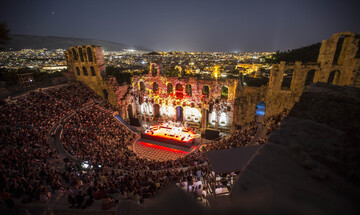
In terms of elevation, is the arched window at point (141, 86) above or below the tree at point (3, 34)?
below

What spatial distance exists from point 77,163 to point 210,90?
722 inches

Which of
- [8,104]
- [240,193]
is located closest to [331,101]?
[240,193]

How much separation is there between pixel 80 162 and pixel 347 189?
16.6 meters

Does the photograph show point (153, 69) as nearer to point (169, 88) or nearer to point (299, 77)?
point (169, 88)

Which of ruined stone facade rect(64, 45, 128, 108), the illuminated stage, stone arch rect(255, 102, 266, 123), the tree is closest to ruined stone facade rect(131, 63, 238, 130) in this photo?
ruined stone facade rect(64, 45, 128, 108)

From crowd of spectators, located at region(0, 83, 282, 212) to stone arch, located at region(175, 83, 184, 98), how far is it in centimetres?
960

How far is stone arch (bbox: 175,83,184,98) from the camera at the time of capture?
27566 mm

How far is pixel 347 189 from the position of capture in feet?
5.66

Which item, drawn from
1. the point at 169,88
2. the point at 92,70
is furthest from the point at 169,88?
the point at 92,70

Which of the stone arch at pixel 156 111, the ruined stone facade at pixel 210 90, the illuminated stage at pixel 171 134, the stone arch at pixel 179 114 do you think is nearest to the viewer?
the ruined stone facade at pixel 210 90

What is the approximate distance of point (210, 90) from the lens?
82.6 ft

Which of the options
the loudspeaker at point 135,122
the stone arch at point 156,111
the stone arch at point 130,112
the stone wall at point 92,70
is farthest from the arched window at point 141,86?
the loudspeaker at point 135,122

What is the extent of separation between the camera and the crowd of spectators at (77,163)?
33.7 ft

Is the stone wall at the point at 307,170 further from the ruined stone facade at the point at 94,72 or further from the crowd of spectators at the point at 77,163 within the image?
the ruined stone facade at the point at 94,72
